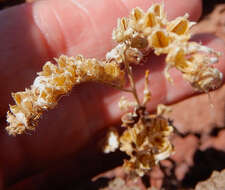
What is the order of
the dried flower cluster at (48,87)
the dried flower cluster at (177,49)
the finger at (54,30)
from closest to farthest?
the dried flower cluster at (177,49) < the dried flower cluster at (48,87) < the finger at (54,30)

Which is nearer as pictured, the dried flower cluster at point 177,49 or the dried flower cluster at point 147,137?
the dried flower cluster at point 177,49

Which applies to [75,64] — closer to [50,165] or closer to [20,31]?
[20,31]

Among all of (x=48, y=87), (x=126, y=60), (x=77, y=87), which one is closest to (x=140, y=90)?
(x=77, y=87)

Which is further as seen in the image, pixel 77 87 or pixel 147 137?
pixel 77 87

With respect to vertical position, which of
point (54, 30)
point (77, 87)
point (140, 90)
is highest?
point (54, 30)

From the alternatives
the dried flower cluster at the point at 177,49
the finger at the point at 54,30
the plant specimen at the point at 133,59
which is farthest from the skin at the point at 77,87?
the dried flower cluster at the point at 177,49

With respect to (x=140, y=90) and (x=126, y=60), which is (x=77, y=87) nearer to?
(x=140, y=90)

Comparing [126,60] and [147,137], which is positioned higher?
[126,60]

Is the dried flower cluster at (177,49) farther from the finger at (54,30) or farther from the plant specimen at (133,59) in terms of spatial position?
the finger at (54,30)
